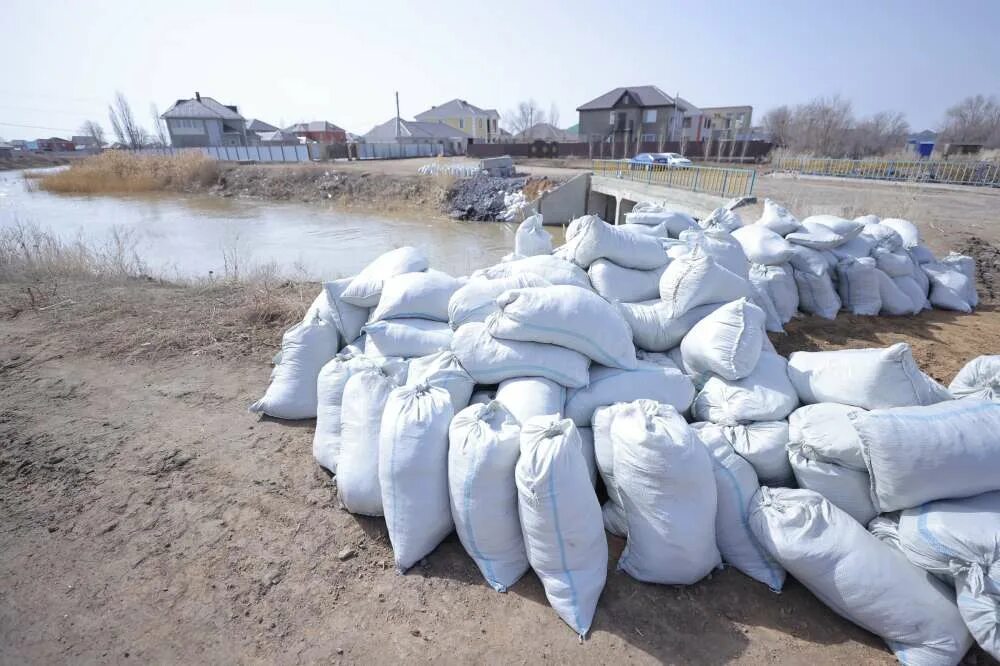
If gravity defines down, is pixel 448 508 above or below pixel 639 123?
below

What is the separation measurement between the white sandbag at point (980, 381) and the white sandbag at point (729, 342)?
0.81 m

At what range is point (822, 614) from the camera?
5.65 feet

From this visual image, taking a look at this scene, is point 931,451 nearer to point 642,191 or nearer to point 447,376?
point 447,376

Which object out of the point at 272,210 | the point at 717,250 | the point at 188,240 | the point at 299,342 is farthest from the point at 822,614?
the point at 272,210

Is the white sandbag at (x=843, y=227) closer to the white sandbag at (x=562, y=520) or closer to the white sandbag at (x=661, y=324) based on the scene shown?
the white sandbag at (x=661, y=324)

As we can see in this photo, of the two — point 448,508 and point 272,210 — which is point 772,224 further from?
point 272,210

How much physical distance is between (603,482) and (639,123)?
1574 inches

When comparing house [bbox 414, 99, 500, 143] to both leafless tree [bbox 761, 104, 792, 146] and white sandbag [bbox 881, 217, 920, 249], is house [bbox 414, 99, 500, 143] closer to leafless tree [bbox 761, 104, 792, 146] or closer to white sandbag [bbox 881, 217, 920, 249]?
leafless tree [bbox 761, 104, 792, 146]

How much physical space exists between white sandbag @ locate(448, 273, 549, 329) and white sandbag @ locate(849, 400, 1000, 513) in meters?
1.67

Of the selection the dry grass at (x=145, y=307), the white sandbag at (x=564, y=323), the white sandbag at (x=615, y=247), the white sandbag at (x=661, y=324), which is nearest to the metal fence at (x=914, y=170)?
the white sandbag at (x=615, y=247)

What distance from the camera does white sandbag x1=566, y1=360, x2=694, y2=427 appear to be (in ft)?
7.16

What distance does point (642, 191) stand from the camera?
1158cm

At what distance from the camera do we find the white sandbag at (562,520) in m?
1.63

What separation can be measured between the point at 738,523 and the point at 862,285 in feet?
11.1
